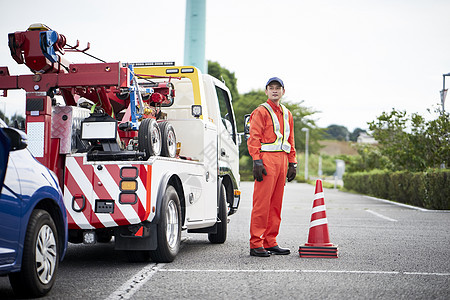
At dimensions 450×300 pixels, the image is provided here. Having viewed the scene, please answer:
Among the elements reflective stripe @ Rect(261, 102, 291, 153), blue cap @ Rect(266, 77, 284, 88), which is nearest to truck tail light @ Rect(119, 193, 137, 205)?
reflective stripe @ Rect(261, 102, 291, 153)

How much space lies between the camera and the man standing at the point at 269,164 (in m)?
8.21

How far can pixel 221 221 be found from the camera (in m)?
9.59

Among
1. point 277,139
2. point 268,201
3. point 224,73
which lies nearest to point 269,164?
point 277,139

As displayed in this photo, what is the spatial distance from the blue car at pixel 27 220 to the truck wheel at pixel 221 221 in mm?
4144

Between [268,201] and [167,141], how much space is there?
151cm

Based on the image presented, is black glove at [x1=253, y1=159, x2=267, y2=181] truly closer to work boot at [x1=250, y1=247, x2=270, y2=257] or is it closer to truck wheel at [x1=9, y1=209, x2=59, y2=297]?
work boot at [x1=250, y1=247, x2=270, y2=257]

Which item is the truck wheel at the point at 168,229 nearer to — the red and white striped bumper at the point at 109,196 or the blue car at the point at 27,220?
the red and white striped bumper at the point at 109,196

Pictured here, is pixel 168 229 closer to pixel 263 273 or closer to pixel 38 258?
pixel 263 273

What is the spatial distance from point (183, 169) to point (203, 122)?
3.82 ft

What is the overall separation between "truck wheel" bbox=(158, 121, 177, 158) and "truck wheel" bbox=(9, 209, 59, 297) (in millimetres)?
2427

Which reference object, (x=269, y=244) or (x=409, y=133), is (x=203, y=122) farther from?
(x=409, y=133)

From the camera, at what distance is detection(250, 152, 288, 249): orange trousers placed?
8.22 metres

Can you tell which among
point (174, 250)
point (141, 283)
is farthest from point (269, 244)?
point (141, 283)

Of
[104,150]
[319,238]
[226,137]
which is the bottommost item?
[319,238]
